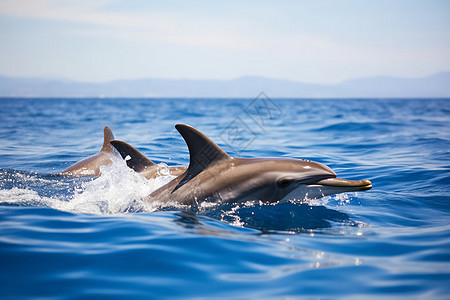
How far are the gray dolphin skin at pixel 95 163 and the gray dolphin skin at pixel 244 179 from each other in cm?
450

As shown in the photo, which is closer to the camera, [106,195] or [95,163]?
[106,195]

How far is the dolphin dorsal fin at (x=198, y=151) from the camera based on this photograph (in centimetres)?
699

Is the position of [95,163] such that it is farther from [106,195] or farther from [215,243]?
[215,243]

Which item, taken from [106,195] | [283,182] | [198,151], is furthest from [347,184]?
[106,195]

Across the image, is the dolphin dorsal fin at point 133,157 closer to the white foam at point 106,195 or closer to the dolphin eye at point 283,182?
the white foam at point 106,195

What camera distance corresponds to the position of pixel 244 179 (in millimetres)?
7199

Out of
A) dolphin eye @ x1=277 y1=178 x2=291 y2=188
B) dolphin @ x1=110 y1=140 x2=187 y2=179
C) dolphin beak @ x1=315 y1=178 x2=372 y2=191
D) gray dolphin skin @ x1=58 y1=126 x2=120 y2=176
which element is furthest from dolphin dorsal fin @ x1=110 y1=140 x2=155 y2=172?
dolphin beak @ x1=315 y1=178 x2=372 y2=191

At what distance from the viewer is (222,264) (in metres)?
5.05

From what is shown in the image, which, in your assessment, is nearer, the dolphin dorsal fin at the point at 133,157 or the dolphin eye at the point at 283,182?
the dolphin eye at the point at 283,182

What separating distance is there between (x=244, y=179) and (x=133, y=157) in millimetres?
2907

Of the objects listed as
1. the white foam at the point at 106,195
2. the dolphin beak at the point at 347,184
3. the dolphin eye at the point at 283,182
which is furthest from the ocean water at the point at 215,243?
the dolphin beak at the point at 347,184

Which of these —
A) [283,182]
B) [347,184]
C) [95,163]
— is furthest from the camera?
[95,163]

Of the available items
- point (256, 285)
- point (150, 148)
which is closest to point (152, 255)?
point (256, 285)

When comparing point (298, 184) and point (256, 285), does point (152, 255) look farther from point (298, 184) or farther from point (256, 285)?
point (298, 184)
